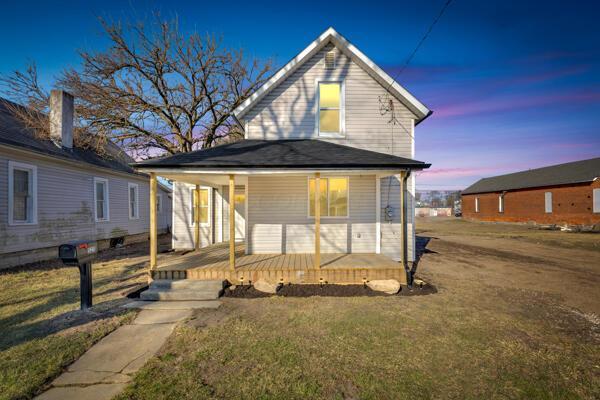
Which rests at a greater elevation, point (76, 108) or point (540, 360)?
point (76, 108)

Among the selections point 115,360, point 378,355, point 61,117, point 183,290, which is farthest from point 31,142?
point 378,355

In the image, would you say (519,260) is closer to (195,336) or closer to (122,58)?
(195,336)

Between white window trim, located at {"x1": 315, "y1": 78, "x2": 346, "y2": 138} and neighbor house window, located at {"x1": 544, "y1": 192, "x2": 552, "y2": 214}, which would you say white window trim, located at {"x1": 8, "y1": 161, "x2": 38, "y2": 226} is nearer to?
white window trim, located at {"x1": 315, "y1": 78, "x2": 346, "y2": 138}

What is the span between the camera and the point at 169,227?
21.0m

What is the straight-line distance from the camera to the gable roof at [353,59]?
8.77 m

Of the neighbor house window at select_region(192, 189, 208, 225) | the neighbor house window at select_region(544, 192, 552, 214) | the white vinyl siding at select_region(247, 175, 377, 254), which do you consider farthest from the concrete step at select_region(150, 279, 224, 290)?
the neighbor house window at select_region(544, 192, 552, 214)

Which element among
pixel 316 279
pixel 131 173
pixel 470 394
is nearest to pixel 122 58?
pixel 131 173

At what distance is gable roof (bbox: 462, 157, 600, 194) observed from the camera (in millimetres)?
23234

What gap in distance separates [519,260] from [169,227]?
2166cm

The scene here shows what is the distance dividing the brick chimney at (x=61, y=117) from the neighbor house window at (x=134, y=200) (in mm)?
4064

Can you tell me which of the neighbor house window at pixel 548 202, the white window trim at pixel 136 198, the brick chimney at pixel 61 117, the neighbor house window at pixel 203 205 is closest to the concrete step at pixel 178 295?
the neighbor house window at pixel 203 205

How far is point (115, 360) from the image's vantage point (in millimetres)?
3645

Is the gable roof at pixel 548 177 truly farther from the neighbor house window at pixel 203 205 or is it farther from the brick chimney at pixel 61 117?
the brick chimney at pixel 61 117

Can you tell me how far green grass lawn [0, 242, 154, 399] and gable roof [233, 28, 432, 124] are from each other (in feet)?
21.1
